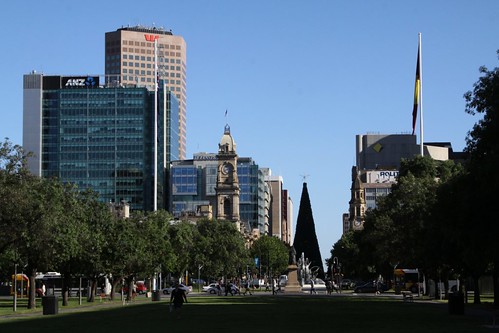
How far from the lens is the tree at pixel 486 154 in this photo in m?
48.8

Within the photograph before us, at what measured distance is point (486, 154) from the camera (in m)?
52.1

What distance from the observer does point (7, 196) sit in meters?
67.1

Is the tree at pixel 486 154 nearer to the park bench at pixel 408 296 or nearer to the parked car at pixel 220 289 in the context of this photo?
the park bench at pixel 408 296

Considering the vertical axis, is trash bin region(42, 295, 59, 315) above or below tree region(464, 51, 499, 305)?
below

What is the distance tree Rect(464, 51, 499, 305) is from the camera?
160ft

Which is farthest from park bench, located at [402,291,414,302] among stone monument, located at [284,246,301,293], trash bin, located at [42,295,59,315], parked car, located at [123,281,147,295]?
parked car, located at [123,281,147,295]

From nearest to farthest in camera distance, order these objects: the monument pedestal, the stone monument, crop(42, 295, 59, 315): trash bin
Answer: crop(42, 295, 59, 315): trash bin
the monument pedestal
the stone monument

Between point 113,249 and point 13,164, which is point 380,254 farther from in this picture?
point 13,164

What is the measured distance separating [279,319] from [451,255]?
29.1m

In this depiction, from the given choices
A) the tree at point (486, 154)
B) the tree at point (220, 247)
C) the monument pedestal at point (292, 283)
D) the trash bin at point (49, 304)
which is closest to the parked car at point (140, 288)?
the tree at point (220, 247)

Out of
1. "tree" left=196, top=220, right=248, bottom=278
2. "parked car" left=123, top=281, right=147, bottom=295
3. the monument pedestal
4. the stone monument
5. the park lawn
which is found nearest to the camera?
the park lawn

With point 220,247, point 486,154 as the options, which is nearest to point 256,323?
point 486,154

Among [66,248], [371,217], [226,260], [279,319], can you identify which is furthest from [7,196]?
[226,260]

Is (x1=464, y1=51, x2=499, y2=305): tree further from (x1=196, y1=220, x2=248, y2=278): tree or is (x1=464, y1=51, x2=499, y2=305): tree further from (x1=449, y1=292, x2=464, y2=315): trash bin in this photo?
(x1=196, y1=220, x2=248, y2=278): tree
